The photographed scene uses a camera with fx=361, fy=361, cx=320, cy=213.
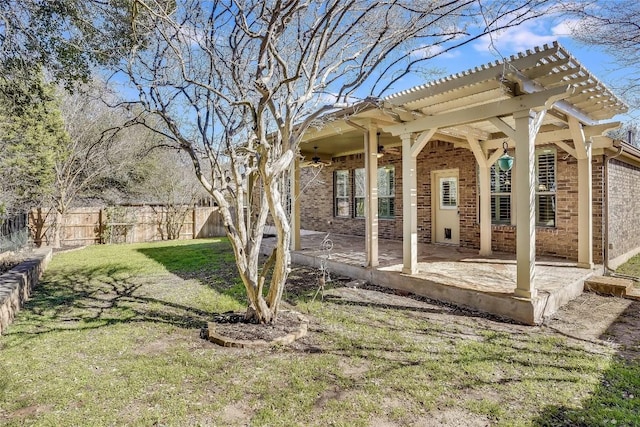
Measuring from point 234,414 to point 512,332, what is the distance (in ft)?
10.7

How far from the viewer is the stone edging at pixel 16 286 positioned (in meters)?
4.55

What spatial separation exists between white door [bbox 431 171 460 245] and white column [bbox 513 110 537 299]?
4.45 metres

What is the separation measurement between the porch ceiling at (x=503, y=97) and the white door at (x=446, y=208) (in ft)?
5.57

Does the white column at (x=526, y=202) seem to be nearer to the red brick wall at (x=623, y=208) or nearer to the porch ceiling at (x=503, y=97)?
the porch ceiling at (x=503, y=97)

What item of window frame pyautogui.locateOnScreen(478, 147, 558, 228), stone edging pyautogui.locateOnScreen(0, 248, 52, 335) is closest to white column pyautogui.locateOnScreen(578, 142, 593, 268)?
window frame pyautogui.locateOnScreen(478, 147, 558, 228)

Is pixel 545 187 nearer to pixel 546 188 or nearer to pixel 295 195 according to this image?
pixel 546 188

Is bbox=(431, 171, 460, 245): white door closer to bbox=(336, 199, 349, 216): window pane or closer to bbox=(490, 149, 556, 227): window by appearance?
bbox=(490, 149, 556, 227): window

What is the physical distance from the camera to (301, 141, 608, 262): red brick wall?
721 centimetres

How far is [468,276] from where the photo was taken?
5875 mm

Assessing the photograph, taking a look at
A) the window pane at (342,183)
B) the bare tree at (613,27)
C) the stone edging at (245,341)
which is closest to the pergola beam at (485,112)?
the bare tree at (613,27)

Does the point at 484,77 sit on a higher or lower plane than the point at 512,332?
higher

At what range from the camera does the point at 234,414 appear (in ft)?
8.62

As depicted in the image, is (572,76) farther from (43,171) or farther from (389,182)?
(43,171)

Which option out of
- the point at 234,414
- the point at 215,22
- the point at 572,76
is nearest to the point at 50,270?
the point at 215,22
